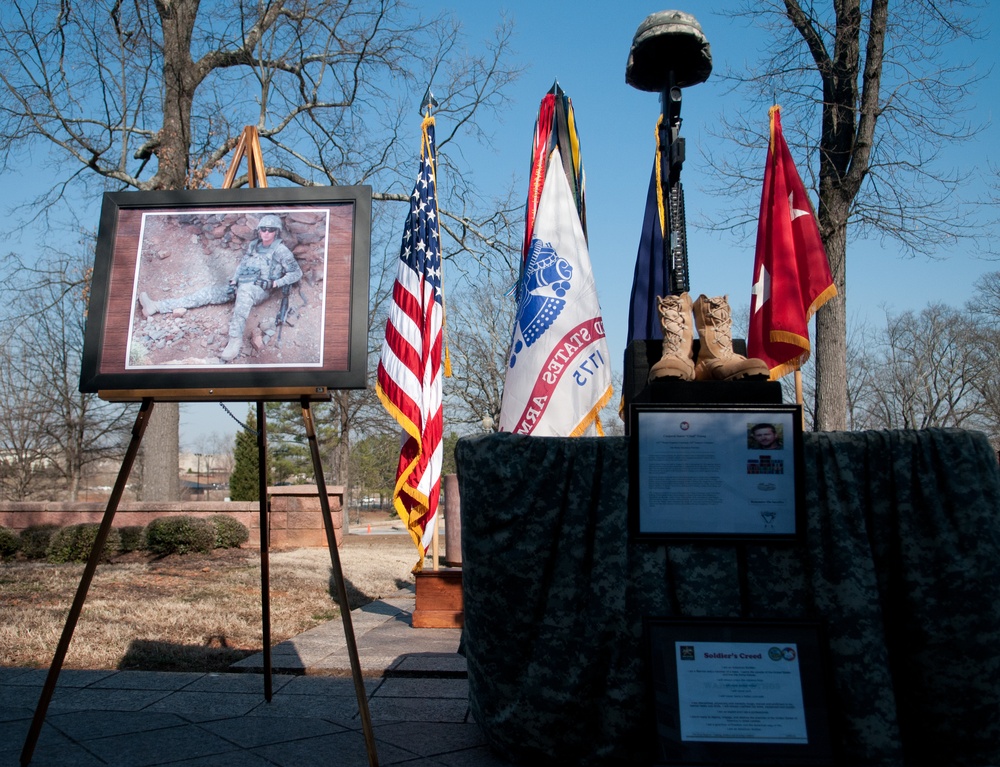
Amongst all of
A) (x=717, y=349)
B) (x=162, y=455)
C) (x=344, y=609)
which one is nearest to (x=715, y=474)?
(x=717, y=349)

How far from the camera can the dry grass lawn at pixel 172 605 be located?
5.16 meters

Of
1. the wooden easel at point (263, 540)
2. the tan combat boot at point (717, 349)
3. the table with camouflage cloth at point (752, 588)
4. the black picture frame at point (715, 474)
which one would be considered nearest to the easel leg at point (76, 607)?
the wooden easel at point (263, 540)

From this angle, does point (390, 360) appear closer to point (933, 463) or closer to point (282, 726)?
point (282, 726)

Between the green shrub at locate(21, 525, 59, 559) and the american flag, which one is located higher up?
the american flag

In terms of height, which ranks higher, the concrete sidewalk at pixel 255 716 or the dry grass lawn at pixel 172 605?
the concrete sidewalk at pixel 255 716

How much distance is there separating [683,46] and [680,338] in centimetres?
226

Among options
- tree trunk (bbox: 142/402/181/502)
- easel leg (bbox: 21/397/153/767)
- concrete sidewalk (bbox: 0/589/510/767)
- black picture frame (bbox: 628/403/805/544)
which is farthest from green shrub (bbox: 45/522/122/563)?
black picture frame (bbox: 628/403/805/544)

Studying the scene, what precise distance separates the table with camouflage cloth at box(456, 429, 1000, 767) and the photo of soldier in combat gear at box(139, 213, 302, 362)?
4.04 ft

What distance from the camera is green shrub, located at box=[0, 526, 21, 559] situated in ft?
35.9

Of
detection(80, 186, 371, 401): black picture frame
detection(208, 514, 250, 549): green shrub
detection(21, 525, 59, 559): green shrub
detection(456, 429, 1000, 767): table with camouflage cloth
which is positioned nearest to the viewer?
detection(456, 429, 1000, 767): table with camouflage cloth

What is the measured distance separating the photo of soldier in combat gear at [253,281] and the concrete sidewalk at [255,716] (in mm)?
1777

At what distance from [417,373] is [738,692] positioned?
454cm

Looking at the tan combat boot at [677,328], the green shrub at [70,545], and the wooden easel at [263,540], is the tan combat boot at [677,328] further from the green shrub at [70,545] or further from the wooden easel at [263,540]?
the green shrub at [70,545]

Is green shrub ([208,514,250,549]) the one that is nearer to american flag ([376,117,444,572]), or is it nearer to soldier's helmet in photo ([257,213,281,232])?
american flag ([376,117,444,572])
